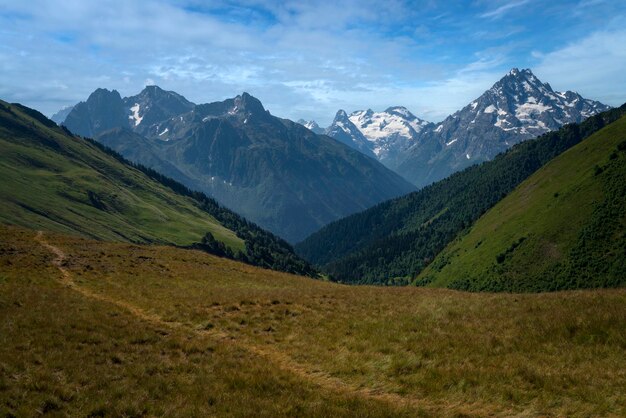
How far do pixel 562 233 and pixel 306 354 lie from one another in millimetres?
132832

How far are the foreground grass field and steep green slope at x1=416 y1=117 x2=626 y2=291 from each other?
316 ft

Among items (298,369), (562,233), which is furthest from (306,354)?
(562,233)

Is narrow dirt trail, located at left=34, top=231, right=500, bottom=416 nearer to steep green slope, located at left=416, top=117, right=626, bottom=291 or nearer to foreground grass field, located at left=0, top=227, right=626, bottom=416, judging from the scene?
foreground grass field, located at left=0, top=227, right=626, bottom=416

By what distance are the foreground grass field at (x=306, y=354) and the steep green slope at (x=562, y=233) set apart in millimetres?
96382

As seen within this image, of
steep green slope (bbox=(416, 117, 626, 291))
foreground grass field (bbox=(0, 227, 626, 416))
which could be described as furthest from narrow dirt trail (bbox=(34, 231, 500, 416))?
steep green slope (bbox=(416, 117, 626, 291))

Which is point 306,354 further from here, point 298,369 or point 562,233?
point 562,233

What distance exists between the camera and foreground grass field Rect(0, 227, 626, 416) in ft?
44.7

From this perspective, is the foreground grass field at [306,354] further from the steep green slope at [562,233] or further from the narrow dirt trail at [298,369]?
the steep green slope at [562,233]

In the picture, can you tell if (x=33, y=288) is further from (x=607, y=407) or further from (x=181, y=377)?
(x=607, y=407)

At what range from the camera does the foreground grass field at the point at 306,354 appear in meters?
13.6

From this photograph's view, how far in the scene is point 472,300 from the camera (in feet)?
94.6

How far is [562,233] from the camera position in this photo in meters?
127

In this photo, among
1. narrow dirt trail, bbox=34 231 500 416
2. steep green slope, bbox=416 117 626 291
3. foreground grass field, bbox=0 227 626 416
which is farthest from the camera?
steep green slope, bbox=416 117 626 291

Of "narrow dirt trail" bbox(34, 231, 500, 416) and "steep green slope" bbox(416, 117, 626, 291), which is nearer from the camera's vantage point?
"narrow dirt trail" bbox(34, 231, 500, 416)
